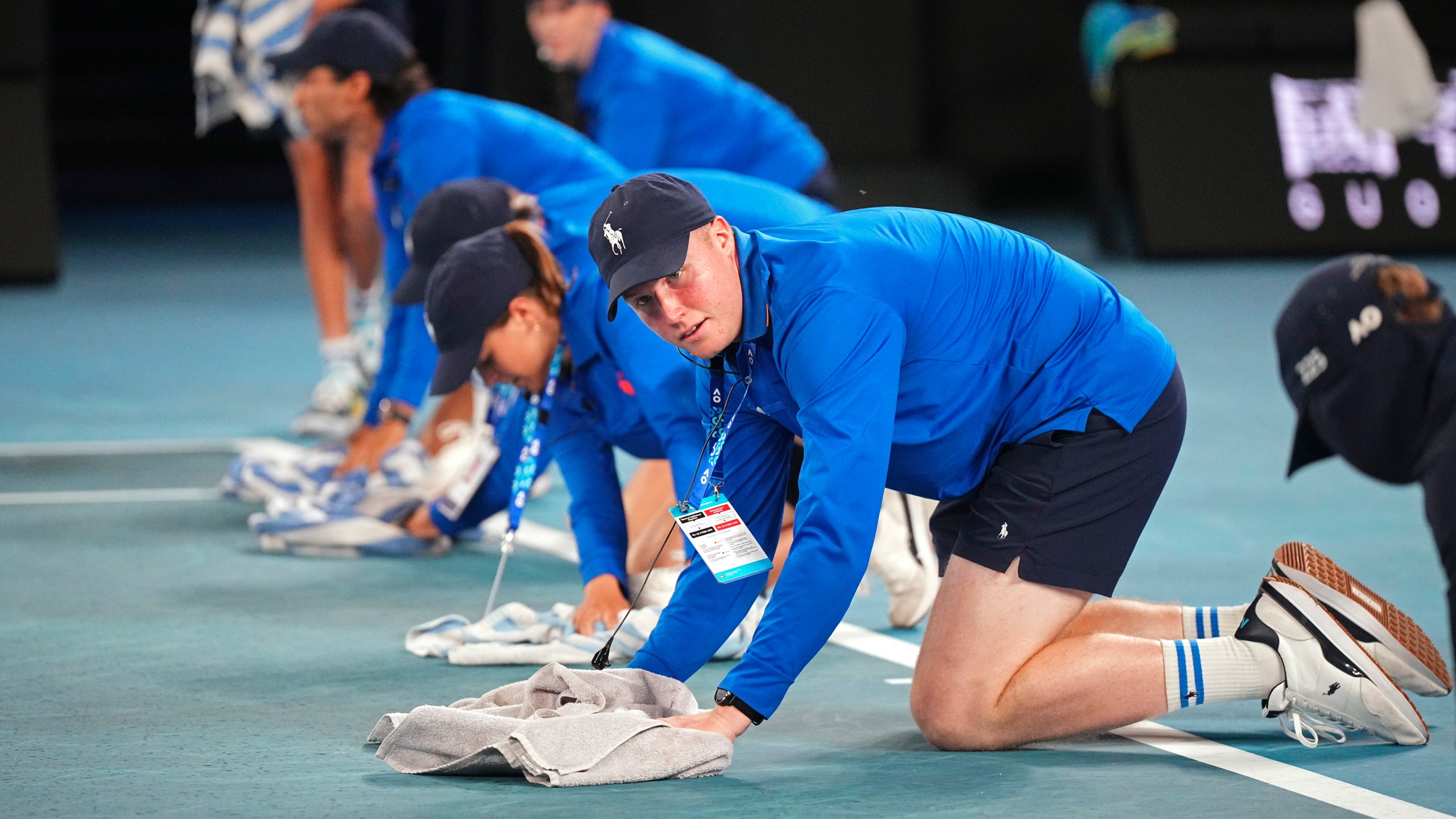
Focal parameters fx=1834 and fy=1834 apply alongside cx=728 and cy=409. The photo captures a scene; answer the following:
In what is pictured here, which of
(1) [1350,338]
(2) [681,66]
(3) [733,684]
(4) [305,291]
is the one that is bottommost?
(4) [305,291]

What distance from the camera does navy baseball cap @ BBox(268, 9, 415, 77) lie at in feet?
19.0

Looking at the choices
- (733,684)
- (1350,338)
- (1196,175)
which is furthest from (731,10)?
(733,684)

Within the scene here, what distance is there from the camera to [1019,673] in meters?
3.45

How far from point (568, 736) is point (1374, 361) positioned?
6.47ft

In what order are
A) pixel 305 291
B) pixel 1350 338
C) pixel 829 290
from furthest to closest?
1. pixel 305 291
2. pixel 1350 338
3. pixel 829 290

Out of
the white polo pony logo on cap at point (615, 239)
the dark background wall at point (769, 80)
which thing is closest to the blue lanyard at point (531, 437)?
the white polo pony logo on cap at point (615, 239)

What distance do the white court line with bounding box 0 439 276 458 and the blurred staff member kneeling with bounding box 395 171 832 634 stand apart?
2318 mm

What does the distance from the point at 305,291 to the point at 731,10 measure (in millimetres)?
4690

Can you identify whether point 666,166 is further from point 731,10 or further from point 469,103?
point 731,10

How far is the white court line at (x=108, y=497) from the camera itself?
5.95 m

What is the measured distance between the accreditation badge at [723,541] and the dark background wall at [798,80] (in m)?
11.0

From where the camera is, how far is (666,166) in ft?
21.7

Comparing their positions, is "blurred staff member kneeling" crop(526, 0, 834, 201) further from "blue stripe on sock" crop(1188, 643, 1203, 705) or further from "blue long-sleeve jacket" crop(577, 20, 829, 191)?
"blue stripe on sock" crop(1188, 643, 1203, 705)

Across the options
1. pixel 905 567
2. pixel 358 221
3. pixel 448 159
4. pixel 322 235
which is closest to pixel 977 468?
pixel 905 567
